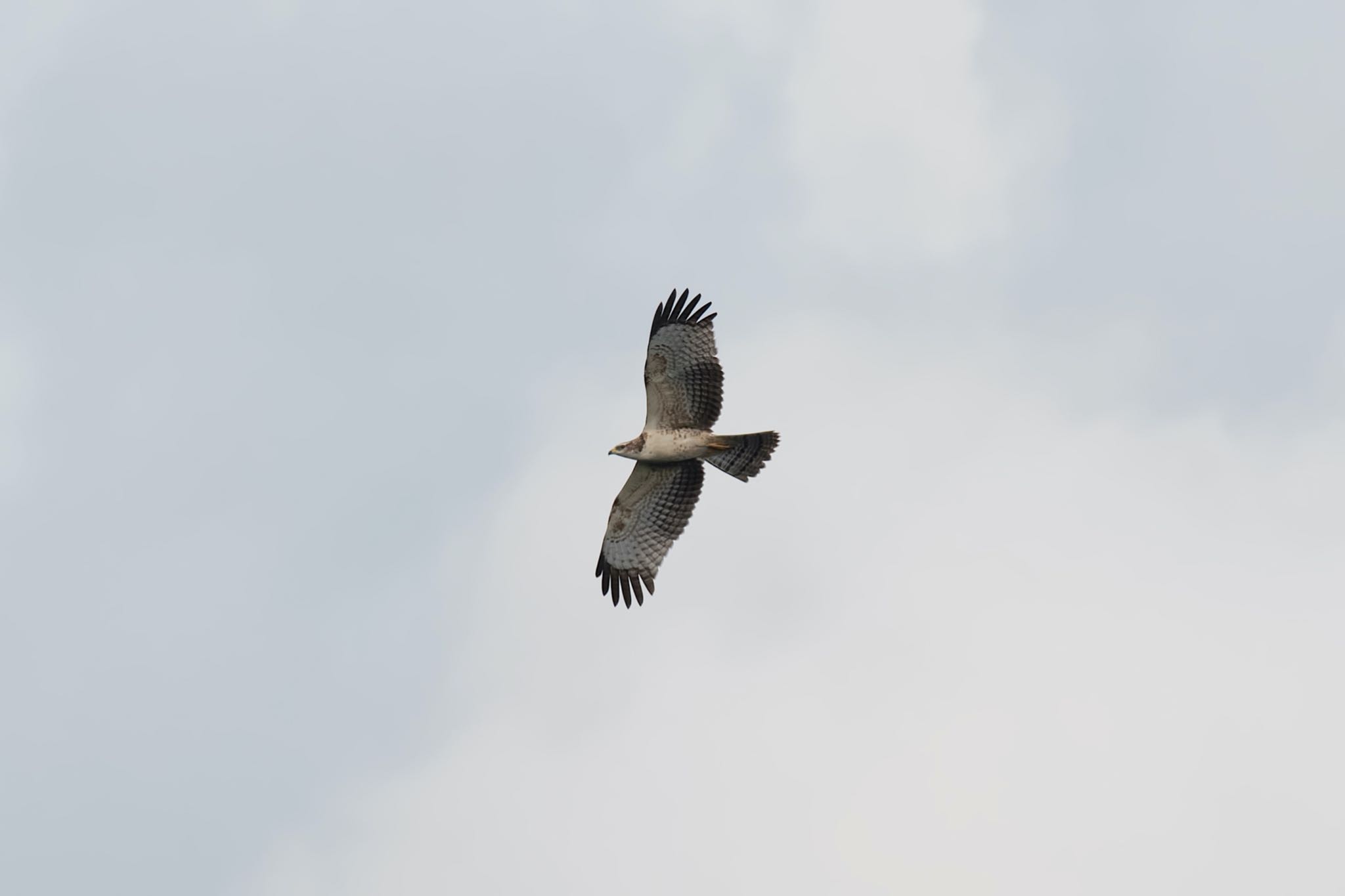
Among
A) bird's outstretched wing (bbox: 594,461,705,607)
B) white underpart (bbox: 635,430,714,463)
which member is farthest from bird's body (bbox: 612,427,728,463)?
bird's outstretched wing (bbox: 594,461,705,607)

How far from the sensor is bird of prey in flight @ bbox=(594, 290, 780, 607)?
94.6 ft

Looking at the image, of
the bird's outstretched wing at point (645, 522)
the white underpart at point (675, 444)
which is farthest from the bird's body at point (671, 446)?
the bird's outstretched wing at point (645, 522)

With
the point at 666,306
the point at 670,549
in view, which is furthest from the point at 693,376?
the point at 670,549

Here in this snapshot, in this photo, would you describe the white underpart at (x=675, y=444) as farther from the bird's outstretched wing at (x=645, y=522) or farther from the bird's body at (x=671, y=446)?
the bird's outstretched wing at (x=645, y=522)

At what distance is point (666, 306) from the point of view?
94.5 ft

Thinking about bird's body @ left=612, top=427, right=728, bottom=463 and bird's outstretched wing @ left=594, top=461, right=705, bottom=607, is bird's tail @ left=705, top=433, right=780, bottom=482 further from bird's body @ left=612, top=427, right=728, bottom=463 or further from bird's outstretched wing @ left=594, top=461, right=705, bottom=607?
bird's outstretched wing @ left=594, top=461, right=705, bottom=607

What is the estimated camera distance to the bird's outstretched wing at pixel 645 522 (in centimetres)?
3023

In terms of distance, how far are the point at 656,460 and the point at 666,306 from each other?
2.41m

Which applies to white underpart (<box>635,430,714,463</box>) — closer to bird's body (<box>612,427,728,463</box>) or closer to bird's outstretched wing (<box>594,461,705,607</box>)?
bird's body (<box>612,427,728,463</box>)

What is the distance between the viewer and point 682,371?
28953 millimetres

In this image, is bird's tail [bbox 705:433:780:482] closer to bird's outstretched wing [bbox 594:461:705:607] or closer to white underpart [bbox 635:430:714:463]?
white underpart [bbox 635:430:714:463]

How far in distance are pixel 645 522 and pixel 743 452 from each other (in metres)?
2.36

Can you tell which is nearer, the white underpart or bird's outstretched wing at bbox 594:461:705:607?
the white underpart

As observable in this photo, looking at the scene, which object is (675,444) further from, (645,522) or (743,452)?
(645,522)
